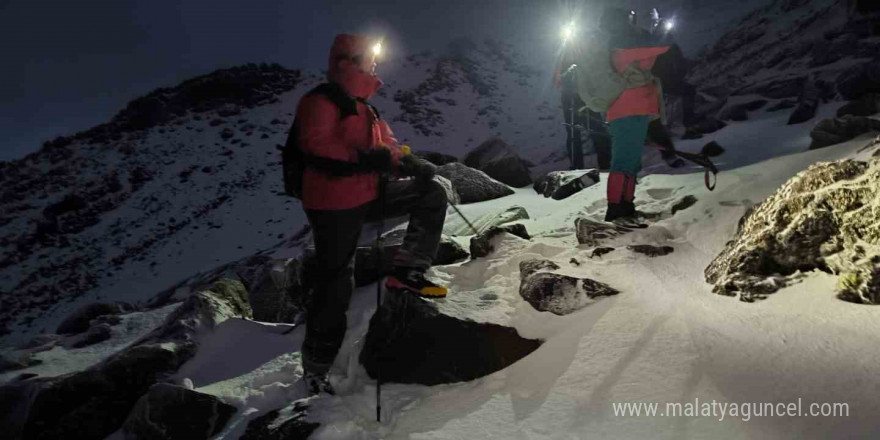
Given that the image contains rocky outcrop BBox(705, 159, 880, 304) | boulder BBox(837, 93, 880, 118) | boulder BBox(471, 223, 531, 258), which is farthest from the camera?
boulder BBox(837, 93, 880, 118)

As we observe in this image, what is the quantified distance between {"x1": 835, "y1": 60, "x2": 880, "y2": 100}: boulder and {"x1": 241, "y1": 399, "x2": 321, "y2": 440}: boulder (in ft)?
40.5

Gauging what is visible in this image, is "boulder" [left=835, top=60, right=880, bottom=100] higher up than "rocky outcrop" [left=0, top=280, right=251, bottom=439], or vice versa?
"boulder" [left=835, top=60, right=880, bottom=100]

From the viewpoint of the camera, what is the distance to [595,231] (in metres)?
4.04

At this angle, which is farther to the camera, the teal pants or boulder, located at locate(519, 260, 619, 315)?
the teal pants

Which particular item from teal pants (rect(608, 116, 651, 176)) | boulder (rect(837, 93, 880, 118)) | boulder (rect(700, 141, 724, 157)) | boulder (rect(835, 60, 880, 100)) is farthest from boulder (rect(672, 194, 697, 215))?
boulder (rect(835, 60, 880, 100))

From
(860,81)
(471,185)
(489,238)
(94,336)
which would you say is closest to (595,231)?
(489,238)

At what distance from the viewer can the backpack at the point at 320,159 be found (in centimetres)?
247

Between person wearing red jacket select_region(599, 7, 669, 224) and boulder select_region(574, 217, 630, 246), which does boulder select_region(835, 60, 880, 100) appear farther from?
boulder select_region(574, 217, 630, 246)

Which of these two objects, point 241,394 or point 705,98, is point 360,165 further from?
point 705,98

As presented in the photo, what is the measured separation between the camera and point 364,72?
8.52 feet

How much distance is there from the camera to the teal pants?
4375mm

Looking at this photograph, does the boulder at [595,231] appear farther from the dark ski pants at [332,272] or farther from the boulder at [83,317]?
the boulder at [83,317]

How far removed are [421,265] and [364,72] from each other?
130cm

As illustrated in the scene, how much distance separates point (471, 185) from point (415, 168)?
236 inches
